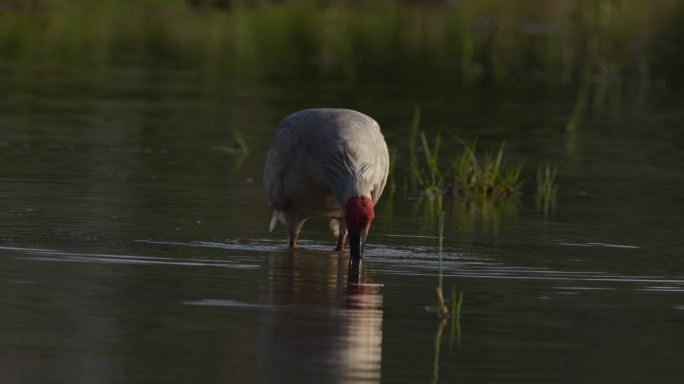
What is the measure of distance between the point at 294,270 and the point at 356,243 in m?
0.47

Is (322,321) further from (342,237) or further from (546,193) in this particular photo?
(546,193)

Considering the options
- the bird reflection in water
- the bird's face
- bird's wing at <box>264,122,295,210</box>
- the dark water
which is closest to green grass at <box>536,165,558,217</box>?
the dark water

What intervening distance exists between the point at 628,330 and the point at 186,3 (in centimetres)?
3628

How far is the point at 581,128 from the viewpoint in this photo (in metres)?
23.0

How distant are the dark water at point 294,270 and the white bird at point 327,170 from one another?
297mm

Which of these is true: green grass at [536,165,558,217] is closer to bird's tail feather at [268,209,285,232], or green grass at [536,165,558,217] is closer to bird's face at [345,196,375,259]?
bird's tail feather at [268,209,285,232]

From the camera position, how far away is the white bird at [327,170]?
11359 millimetres

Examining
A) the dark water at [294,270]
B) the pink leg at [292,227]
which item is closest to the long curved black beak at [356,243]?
the dark water at [294,270]

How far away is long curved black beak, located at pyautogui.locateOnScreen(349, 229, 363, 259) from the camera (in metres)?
11.0

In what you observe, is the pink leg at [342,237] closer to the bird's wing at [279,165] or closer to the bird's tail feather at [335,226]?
the bird's tail feather at [335,226]

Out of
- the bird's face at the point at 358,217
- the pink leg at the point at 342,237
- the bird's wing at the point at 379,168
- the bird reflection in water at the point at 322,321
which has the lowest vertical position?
the bird reflection in water at the point at 322,321

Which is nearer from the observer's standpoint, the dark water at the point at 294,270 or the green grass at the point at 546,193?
the dark water at the point at 294,270

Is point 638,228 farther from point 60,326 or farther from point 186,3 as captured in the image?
point 186,3

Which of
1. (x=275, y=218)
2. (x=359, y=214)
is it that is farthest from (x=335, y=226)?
(x=359, y=214)
